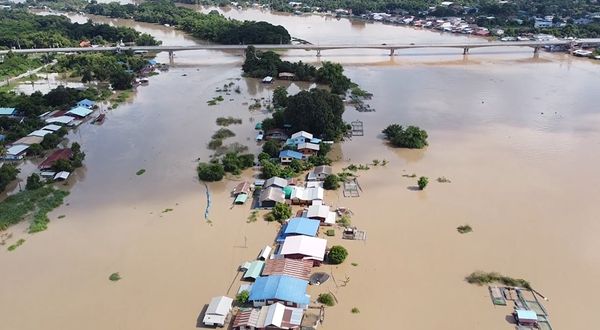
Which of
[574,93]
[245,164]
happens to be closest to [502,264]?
[245,164]

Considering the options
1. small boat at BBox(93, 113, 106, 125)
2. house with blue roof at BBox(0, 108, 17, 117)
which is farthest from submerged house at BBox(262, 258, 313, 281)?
house with blue roof at BBox(0, 108, 17, 117)

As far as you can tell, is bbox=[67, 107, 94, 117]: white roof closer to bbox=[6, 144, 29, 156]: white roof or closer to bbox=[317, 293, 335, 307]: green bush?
bbox=[6, 144, 29, 156]: white roof

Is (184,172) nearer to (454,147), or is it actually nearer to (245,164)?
(245,164)

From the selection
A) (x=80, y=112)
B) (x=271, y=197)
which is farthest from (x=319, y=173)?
(x=80, y=112)

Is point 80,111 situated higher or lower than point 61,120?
higher

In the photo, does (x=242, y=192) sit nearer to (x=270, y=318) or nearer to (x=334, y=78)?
(x=270, y=318)

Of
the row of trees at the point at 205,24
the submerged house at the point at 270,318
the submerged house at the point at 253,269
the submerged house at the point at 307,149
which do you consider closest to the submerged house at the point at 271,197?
the submerged house at the point at 253,269
